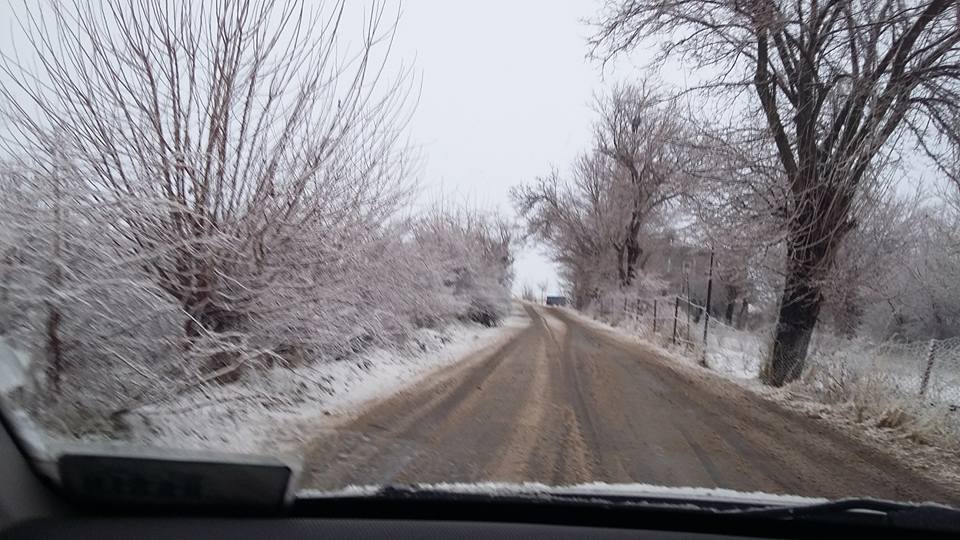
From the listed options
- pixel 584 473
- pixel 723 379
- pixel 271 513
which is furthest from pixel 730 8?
pixel 271 513

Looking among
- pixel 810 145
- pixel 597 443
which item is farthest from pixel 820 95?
pixel 597 443

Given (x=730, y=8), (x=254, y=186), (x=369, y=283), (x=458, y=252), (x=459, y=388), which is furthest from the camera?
(x=458, y=252)

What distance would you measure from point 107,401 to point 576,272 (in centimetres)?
5280

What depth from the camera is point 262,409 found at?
26.6ft

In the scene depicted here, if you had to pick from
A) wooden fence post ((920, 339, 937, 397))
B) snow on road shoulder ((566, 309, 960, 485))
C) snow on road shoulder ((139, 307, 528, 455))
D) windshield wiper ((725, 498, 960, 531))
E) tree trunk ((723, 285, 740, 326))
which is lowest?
snow on road shoulder ((139, 307, 528, 455))

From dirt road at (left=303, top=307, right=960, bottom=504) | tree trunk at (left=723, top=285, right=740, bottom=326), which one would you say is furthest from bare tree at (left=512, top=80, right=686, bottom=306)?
dirt road at (left=303, top=307, right=960, bottom=504)

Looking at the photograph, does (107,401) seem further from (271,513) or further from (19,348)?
(271,513)

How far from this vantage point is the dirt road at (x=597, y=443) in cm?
622

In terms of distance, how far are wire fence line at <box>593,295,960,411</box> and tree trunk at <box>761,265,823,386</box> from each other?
31cm

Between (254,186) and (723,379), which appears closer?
(254,186)

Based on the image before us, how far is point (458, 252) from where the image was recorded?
2700 cm

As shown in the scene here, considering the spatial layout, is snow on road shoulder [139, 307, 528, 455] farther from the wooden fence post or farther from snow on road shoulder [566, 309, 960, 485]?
the wooden fence post

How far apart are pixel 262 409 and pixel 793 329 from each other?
11.3m

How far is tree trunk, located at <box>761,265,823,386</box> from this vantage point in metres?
14.7
